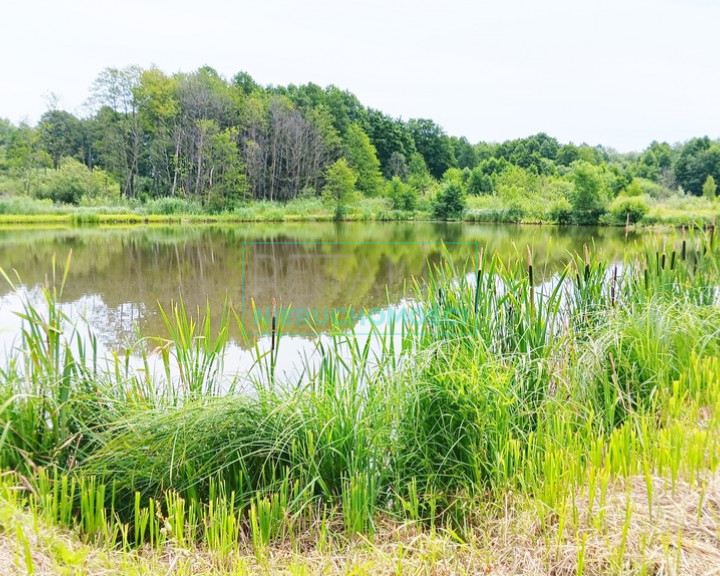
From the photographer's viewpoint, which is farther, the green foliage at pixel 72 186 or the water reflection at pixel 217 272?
the green foliage at pixel 72 186

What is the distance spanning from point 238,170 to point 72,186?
9.45 meters

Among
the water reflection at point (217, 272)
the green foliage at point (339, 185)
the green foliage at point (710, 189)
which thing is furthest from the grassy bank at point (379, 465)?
the green foliage at point (710, 189)

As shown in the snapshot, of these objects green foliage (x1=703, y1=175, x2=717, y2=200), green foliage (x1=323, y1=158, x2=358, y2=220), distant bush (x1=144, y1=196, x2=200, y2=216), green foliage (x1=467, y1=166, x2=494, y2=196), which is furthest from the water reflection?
green foliage (x1=467, y1=166, x2=494, y2=196)

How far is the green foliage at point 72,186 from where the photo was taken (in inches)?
993

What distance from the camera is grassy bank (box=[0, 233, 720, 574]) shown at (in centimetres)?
148

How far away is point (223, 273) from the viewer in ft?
33.0

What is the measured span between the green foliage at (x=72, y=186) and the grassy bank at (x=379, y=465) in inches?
1028

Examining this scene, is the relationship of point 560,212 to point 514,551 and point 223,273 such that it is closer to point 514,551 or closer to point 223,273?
point 223,273

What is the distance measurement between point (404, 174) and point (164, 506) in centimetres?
4514

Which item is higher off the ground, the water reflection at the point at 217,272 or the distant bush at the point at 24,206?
the distant bush at the point at 24,206

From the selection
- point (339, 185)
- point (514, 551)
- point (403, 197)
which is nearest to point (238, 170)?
point (339, 185)

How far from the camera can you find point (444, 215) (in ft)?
99.8

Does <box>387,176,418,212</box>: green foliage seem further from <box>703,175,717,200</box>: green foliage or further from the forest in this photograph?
<box>703,175,717,200</box>: green foliage

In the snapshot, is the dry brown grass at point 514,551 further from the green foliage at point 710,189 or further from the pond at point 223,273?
the green foliage at point 710,189
